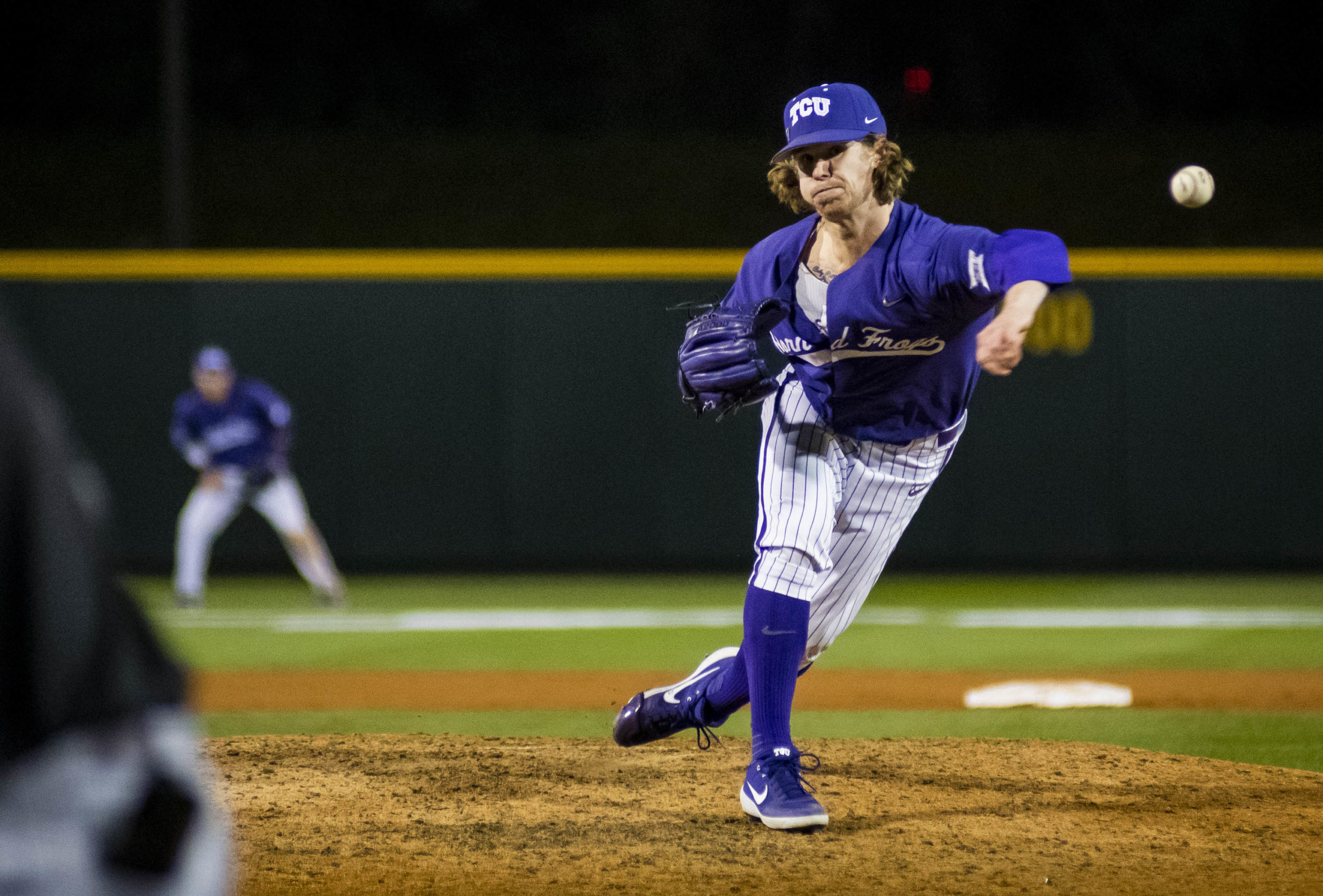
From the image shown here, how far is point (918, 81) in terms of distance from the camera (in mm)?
19688

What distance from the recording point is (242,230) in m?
19.8

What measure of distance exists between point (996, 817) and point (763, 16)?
2014cm

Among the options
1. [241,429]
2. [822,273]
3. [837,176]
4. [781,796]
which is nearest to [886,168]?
[837,176]

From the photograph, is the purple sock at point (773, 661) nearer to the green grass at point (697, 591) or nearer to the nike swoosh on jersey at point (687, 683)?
the nike swoosh on jersey at point (687, 683)

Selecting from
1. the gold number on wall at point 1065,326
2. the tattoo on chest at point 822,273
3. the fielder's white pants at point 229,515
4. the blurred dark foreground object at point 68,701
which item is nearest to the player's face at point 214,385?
the fielder's white pants at point 229,515

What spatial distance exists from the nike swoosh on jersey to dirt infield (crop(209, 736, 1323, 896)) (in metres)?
0.25

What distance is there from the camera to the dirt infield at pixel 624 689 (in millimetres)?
5660

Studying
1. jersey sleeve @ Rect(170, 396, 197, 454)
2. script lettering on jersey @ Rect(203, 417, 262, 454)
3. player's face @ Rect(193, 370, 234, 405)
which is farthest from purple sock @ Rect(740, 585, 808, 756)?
jersey sleeve @ Rect(170, 396, 197, 454)

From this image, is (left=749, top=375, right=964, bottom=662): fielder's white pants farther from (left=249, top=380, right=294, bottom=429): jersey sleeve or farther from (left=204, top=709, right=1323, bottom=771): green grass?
(left=249, top=380, right=294, bottom=429): jersey sleeve

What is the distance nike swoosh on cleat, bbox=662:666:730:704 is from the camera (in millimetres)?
3980

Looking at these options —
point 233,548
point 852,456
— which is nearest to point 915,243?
point 852,456

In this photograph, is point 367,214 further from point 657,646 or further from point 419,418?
point 657,646

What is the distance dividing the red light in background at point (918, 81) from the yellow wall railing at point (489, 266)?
31.9 ft

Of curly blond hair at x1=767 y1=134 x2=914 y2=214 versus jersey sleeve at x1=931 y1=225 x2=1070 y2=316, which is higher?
curly blond hair at x1=767 y1=134 x2=914 y2=214
